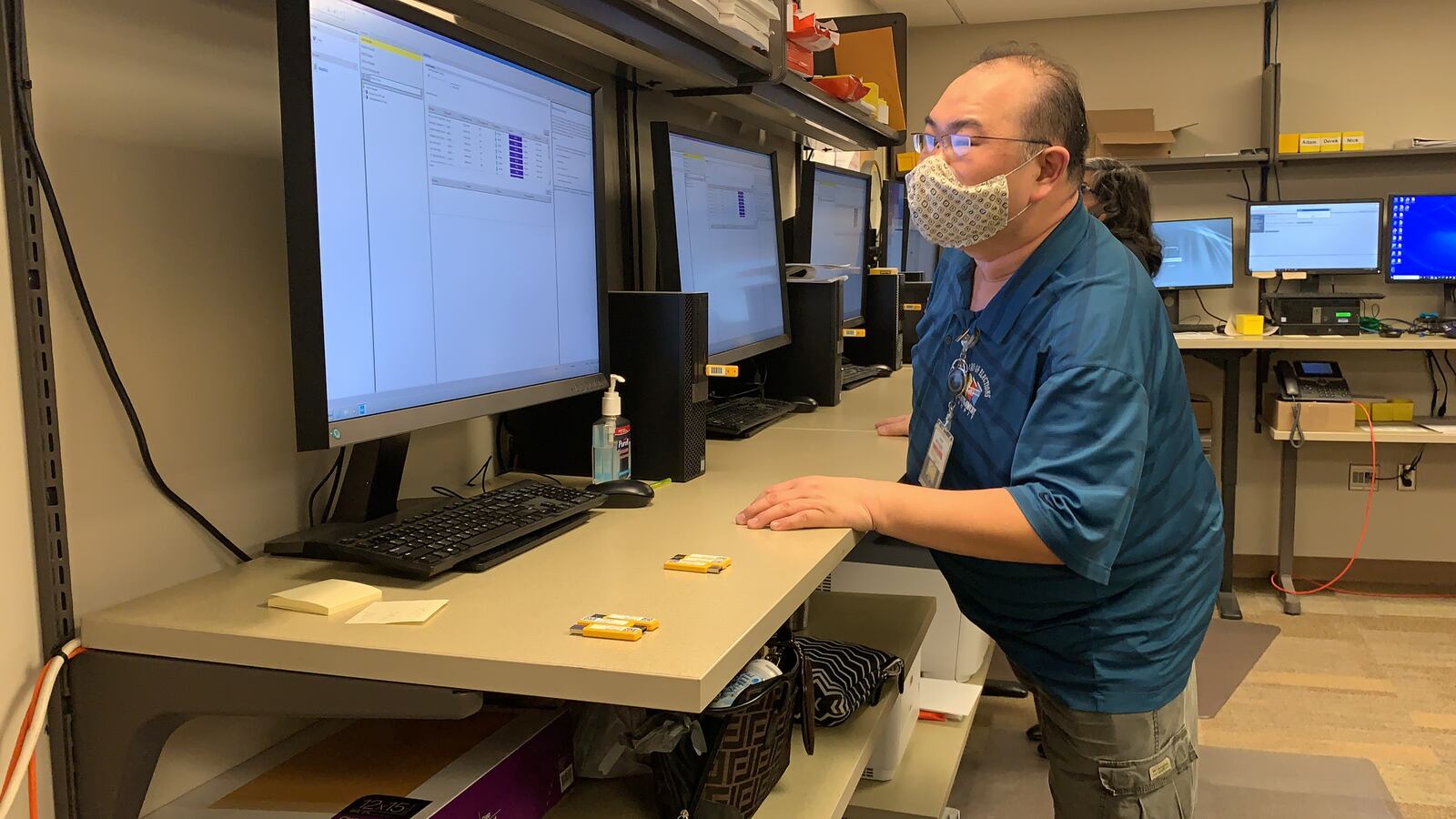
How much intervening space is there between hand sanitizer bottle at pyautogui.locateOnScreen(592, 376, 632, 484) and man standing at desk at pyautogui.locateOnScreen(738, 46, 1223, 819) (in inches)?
10.1

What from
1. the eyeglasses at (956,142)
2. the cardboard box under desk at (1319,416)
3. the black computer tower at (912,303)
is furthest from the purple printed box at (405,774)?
the cardboard box under desk at (1319,416)

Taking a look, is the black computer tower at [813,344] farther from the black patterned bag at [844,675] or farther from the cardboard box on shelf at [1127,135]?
the cardboard box on shelf at [1127,135]

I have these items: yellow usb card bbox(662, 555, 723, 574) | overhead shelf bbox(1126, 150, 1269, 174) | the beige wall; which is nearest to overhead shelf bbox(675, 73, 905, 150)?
yellow usb card bbox(662, 555, 723, 574)

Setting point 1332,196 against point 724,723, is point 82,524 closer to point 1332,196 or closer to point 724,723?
point 724,723

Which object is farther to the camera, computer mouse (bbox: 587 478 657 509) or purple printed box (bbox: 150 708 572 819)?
computer mouse (bbox: 587 478 657 509)

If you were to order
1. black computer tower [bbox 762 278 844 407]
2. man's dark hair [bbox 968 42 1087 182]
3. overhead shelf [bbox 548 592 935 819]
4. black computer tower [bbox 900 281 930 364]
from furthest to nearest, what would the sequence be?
black computer tower [bbox 900 281 930 364] < black computer tower [bbox 762 278 844 407] < man's dark hair [bbox 968 42 1087 182] < overhead shelf [bbox 548 592 935 819]

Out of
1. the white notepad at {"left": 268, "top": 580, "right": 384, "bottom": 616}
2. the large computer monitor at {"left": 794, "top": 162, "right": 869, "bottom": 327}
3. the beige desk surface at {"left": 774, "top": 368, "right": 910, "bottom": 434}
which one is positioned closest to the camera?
the white notepad at {"left": 268, "top": 580, "right": 384, "bottom": 616}

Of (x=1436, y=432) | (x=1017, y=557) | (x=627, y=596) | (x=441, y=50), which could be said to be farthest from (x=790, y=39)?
(x=1436, y=432)

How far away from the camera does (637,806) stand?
1095 millimetres

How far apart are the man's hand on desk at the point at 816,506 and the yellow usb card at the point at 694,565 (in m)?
0.16

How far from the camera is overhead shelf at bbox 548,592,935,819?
1104 millimetres

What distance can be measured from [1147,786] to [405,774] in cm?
91

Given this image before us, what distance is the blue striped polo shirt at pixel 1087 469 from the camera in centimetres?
113

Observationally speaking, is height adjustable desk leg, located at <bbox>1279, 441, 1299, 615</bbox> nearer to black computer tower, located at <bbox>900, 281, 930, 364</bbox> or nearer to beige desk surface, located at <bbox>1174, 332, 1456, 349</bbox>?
beige desk surface, located at <bbox>1174, 332, 1456, 349</bbox>
